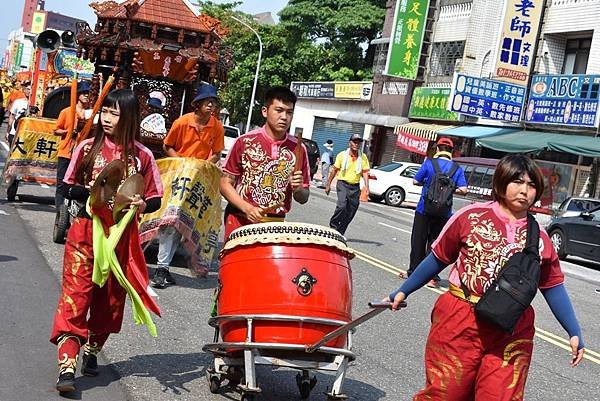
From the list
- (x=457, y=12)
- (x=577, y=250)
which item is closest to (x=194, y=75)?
(x=577, y=250)

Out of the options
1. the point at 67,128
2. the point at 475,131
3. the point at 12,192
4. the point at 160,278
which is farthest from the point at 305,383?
the point at 475,131

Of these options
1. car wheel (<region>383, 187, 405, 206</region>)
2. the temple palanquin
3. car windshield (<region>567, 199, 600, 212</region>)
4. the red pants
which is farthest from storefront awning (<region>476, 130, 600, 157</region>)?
the red pants

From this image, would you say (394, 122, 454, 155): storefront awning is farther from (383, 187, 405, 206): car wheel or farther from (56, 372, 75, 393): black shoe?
(56, 372, 75, 393): black shoe

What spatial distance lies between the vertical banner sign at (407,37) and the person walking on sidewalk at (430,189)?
28.0 meters

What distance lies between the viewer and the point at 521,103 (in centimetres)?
3055

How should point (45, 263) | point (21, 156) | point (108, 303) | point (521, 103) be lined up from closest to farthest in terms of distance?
point (108, 303) < point (45, 263) < point (21, 156) < point (521, 103)

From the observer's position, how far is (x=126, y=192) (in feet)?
18.0

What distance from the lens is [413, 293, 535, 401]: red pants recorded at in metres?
4.30

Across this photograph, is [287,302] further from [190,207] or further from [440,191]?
[440,191]

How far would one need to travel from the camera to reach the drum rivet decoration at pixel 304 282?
5090 mm

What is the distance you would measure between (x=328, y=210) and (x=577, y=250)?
5418 mm

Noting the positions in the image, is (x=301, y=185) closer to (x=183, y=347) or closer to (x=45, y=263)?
(x=183, y=347)

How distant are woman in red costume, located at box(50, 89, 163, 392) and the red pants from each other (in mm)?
1802

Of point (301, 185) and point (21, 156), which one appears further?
point (21, 156)
